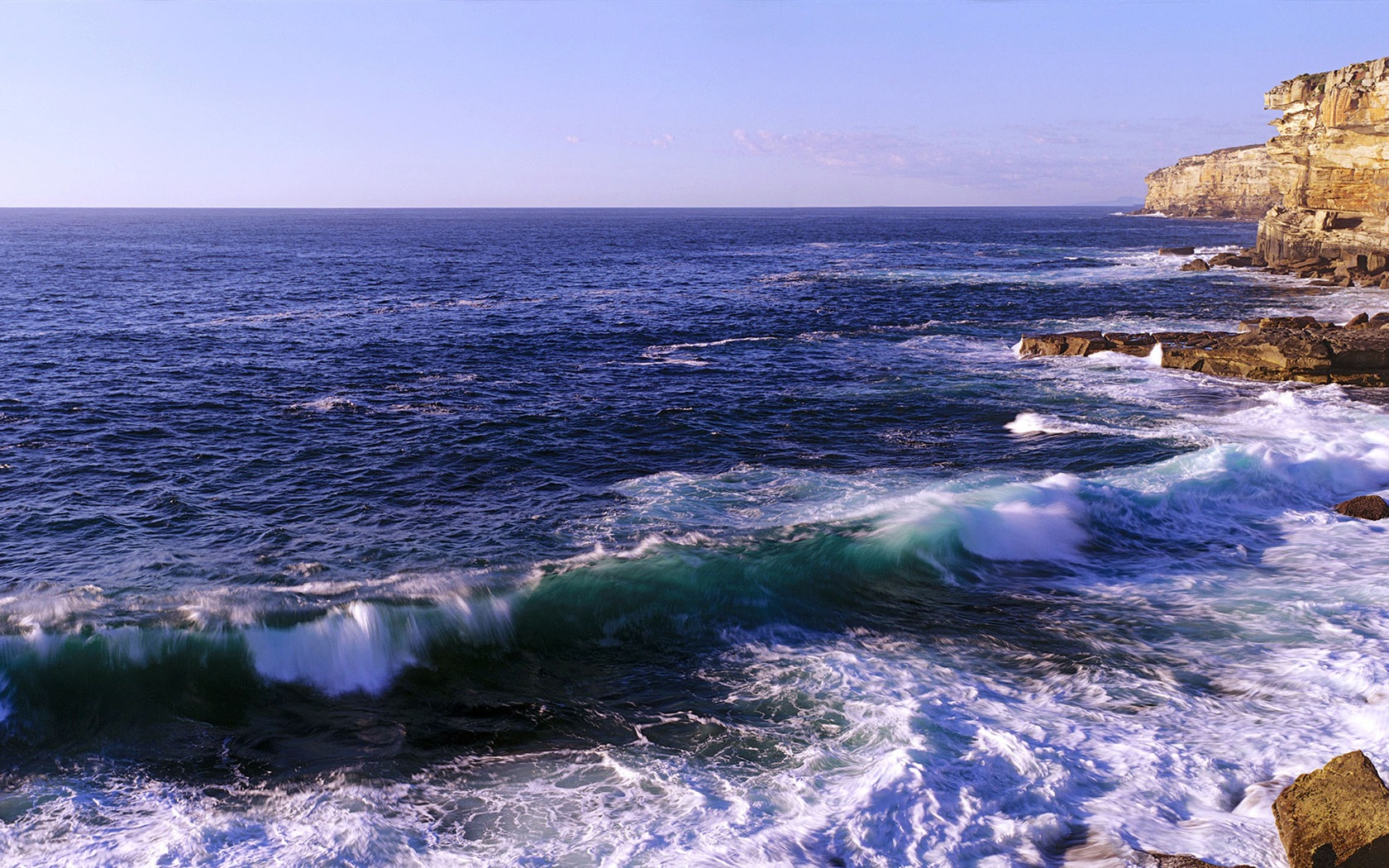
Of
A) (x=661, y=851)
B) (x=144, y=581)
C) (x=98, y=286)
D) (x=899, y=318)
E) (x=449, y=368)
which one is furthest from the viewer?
(x=98, y=286)

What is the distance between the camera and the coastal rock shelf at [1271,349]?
105ft

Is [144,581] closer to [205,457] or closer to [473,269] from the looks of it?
[205,457]

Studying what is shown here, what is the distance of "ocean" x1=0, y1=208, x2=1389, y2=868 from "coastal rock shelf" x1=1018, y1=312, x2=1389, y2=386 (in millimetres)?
1886

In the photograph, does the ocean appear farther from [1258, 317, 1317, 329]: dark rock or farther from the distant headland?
the distant headland

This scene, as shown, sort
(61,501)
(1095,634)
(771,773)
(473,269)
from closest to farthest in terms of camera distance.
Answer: (771,773) → (1095,634) → (61,501) → (473,269)

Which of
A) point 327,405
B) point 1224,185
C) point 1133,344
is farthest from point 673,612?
point 1224,185

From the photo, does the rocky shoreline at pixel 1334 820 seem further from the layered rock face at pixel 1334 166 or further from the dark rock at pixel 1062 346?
the layered rock face at pixel 1334 166

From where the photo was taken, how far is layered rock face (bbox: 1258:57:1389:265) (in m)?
54.1

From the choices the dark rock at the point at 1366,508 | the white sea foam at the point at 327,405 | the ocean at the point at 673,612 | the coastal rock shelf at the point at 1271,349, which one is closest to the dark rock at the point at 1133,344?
the coastal rock shelf at the point at 1271,349

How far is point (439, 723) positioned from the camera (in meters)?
13.1

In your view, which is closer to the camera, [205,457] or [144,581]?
[144,581]

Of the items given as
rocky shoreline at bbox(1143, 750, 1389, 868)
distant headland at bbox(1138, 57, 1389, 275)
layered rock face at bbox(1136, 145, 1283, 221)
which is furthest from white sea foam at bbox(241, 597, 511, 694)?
layered rock face at bbox(1136, 145, 1283, 221)

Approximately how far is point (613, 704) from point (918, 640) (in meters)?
5.35

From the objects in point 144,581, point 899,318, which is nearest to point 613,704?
point 144,581
